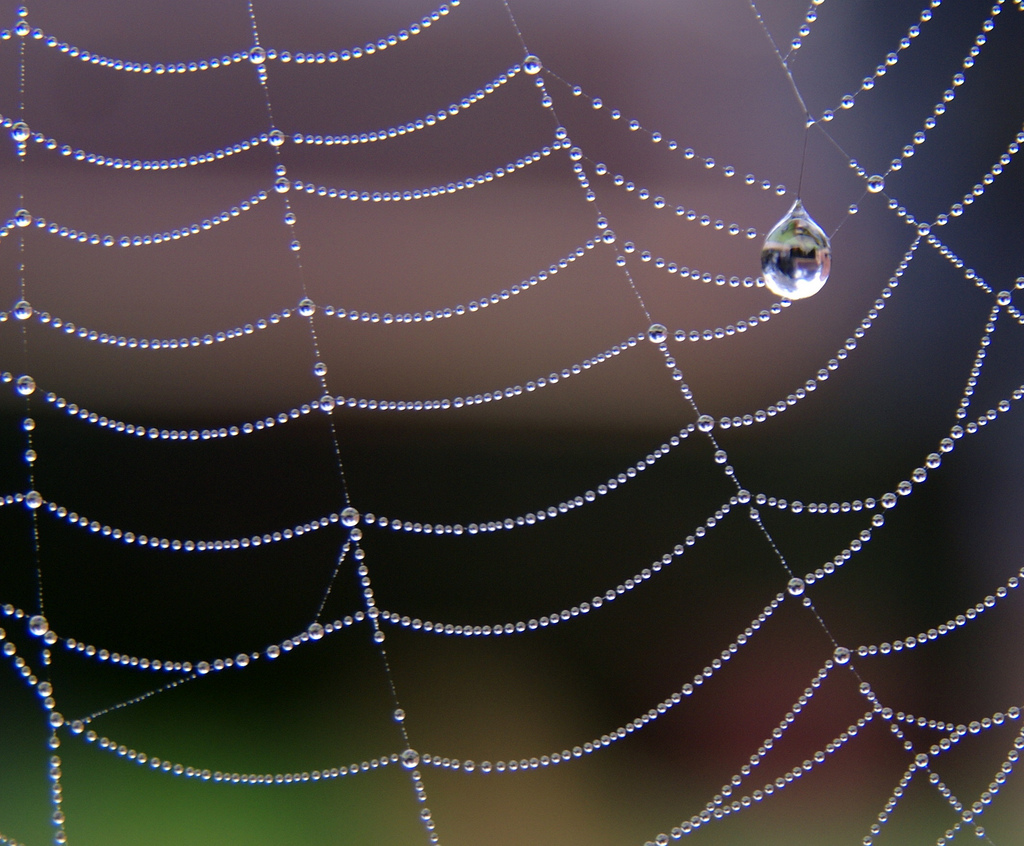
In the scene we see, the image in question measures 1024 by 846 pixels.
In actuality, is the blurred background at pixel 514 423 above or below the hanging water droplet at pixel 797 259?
below

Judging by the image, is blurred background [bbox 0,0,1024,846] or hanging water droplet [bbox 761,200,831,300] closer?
hanging water droplet [bbox 761,200,831,300]

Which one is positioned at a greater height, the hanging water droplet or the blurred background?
the hanging water droplet

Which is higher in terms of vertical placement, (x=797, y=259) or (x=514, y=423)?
(x=797, y=259)

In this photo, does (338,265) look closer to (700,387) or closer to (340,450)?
(340,450)

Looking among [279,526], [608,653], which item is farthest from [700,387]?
[279,526]

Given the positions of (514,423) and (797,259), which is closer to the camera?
(797,259)
